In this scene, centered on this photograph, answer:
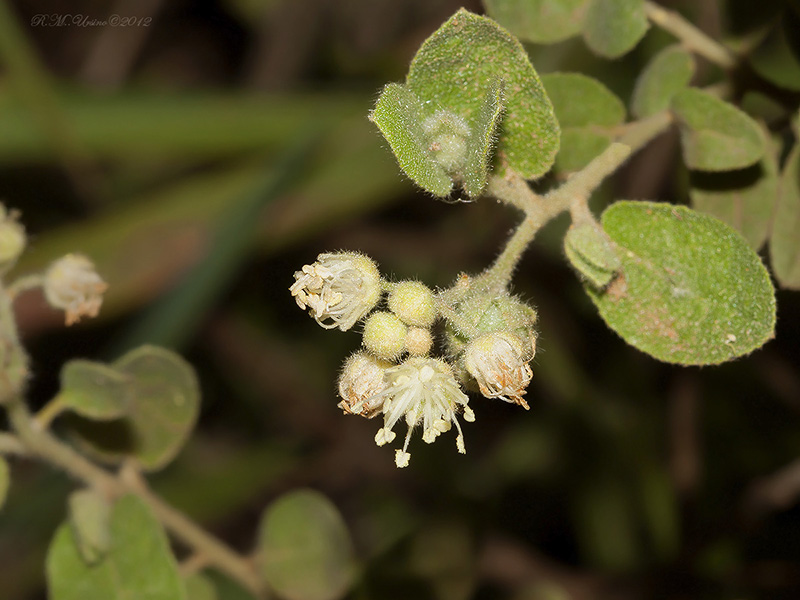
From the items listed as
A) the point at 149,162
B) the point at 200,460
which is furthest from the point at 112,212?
the point at 200,460

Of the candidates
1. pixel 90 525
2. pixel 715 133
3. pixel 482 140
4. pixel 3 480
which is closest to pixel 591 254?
pixel 482 140

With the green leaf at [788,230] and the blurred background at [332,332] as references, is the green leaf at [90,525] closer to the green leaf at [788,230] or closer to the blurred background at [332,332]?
the blurred background at [332,332]

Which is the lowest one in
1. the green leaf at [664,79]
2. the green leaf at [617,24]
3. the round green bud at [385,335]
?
the round green bud at [385,335]

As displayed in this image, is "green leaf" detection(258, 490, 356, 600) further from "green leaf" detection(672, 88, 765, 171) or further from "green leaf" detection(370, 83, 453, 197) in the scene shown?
"green leaf" detection(672, 88, 765, 171)

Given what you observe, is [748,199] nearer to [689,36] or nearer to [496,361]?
[689,36]

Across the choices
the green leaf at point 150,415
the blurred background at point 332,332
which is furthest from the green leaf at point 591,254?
the blurred background at point 332,332

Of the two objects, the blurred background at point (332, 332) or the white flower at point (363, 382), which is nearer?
the white flower at point (363, 382)

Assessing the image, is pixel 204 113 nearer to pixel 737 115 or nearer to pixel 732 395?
pixel 732 395
